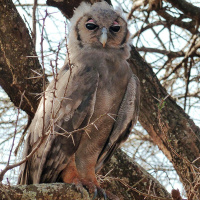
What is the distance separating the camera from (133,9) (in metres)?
5.84

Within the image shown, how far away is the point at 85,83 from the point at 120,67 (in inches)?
22.7

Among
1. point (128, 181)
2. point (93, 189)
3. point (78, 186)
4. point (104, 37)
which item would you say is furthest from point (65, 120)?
point (128, 181)

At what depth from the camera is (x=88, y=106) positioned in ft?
13.6

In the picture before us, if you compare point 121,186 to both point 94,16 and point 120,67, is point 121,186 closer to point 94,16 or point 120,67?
point 120,67

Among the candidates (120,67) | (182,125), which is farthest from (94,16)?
(182,125)

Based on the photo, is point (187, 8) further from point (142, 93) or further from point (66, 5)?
point (66, 5)

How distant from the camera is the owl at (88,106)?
416cm

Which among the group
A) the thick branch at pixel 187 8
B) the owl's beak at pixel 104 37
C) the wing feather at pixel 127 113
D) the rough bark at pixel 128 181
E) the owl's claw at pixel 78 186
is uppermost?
the thick branch at pixel 187 8

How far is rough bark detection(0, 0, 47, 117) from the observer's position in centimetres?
498

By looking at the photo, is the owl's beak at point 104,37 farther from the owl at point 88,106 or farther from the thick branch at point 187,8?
the thick branch at point 187,8

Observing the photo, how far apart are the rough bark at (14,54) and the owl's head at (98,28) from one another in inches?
22.5

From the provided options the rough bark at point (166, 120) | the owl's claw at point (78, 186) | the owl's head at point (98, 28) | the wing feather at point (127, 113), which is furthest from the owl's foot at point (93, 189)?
the owl's head at point (98, 28)

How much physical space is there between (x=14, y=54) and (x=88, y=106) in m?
1.35

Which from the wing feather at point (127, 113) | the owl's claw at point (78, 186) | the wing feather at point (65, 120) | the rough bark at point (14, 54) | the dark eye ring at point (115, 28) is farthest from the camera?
the rough bark at point (14, 54)
